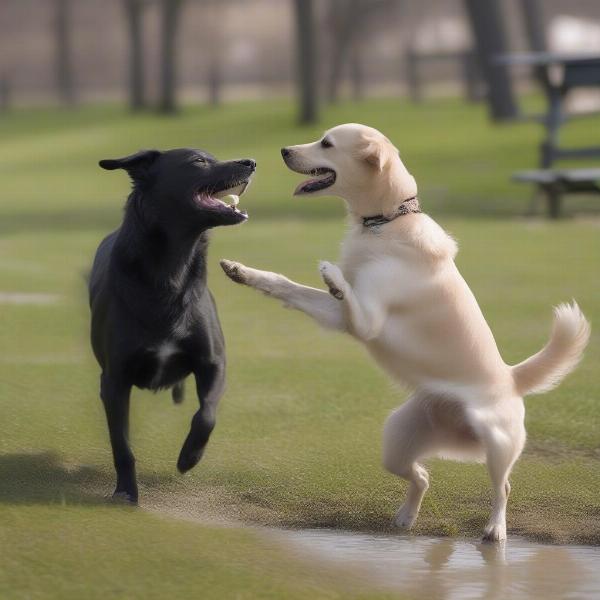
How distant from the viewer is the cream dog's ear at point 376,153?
204 inches

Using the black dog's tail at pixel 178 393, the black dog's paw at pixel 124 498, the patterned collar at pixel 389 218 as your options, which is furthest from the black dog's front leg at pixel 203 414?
the black dog's tail at pixel 178 393

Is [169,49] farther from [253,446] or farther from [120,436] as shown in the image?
[120,436]

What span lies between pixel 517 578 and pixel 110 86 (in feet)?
211

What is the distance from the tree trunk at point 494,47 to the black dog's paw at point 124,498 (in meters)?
23.9

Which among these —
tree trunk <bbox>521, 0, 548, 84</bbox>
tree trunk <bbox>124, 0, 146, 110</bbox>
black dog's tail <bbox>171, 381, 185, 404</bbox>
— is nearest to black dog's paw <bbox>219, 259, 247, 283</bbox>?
black dog's tail <bbox>171, 381, 185, 404</bbox>

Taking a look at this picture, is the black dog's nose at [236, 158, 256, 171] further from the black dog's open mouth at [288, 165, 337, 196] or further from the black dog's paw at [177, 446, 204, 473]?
the black dog's paw at [177, 446, 204, 473]

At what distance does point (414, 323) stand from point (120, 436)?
118 centimetres

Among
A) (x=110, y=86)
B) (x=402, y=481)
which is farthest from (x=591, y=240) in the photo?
(x=110, y=86)

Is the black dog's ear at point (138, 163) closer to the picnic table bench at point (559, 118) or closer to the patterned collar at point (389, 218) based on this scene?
the patterned collar at point (389, 218)

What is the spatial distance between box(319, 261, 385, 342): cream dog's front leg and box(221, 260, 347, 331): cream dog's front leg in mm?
51

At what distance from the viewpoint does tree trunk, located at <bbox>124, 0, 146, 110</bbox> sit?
4166cm

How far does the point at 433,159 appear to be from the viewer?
80.3 ft

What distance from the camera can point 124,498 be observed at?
209 inches

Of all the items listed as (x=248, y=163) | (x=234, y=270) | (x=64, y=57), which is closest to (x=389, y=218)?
(x=234, y=270)
